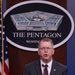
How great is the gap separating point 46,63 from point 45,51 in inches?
4.5

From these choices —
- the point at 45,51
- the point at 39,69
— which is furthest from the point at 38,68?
the point at 45,51

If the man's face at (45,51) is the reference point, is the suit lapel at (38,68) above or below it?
below

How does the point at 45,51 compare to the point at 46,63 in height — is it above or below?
above

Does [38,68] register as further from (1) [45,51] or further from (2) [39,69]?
(1) [45,51]

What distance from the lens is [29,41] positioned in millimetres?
3244

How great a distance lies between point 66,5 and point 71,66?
31.3 inches

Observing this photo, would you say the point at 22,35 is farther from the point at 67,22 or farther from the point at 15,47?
the point at 67,22

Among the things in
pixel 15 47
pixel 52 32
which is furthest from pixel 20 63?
pixel 52 32

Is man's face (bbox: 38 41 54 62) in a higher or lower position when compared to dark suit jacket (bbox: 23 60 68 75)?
higher

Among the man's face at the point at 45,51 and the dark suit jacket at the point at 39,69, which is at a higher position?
the man's face at the point at 45,51

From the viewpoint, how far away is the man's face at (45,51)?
209 centimetres

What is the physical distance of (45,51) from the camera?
209 cm

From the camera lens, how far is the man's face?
209 centimetres

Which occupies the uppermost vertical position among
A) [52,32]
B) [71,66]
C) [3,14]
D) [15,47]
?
[3,14]
